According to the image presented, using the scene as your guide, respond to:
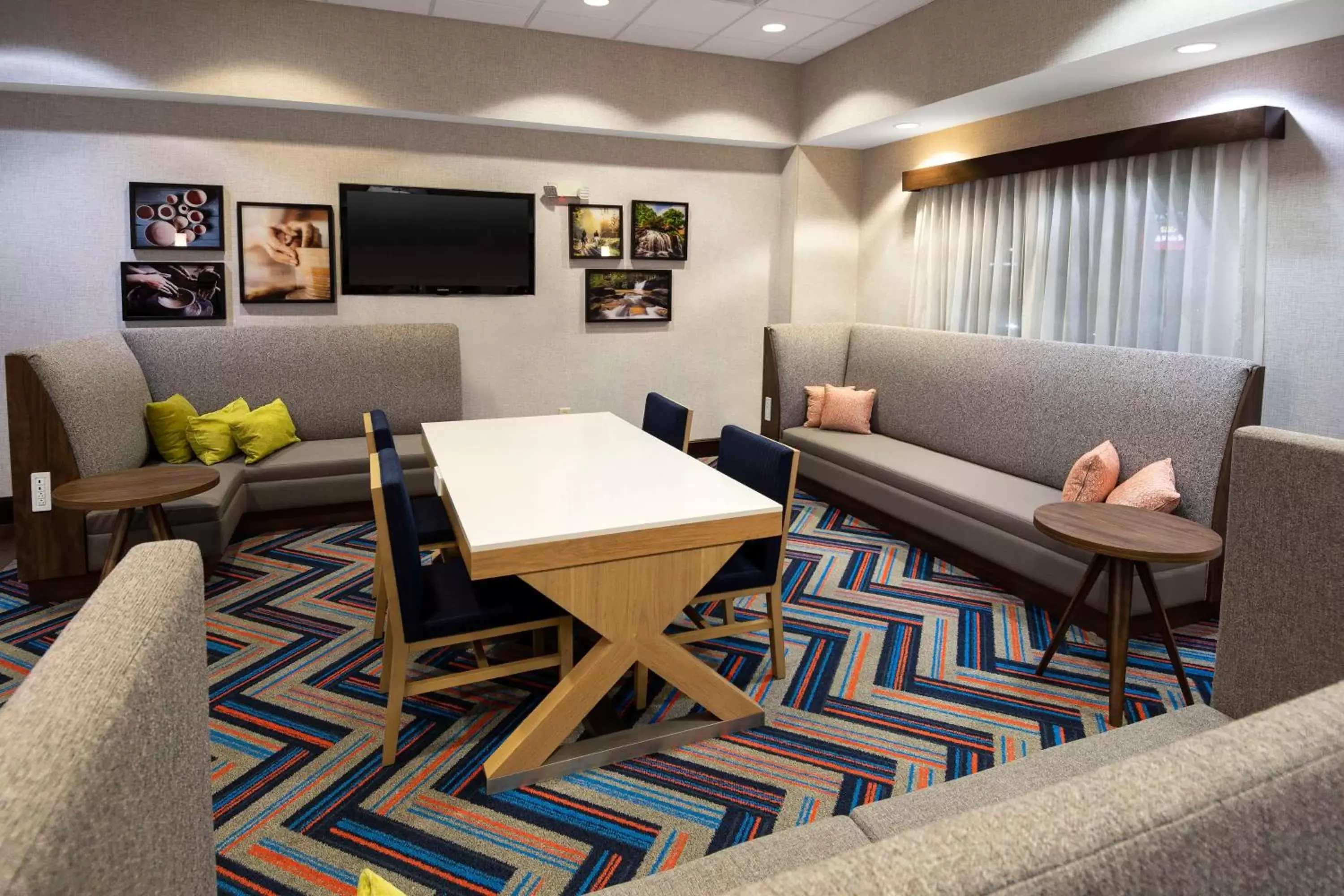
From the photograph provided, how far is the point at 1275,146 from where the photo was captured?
3410 mm

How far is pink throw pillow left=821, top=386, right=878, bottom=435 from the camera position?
16.9ft

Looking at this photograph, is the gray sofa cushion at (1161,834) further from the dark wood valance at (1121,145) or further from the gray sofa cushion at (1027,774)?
the dark wood valance at (1121,145)

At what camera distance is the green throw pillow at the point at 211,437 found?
4.20 meters

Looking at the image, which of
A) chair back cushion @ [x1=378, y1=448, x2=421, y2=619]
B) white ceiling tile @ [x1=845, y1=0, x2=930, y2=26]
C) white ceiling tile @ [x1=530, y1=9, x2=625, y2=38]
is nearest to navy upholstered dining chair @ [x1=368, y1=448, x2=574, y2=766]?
chair back cushion @ [x1=378, y1=448, x2=421, y2=619]

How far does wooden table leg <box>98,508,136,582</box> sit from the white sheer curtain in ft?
14.7

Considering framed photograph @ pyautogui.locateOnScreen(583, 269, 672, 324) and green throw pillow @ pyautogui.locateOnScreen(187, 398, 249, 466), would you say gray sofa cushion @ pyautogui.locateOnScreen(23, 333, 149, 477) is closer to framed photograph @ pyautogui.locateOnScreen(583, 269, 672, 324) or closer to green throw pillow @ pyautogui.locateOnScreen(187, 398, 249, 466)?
green throw pillow @ pyautogui.locateOnScreen(187, 398, 249, 466)

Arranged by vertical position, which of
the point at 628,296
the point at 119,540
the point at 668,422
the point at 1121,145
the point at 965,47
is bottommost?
the point at 119,540

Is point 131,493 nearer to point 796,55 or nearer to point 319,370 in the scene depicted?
point 319,370

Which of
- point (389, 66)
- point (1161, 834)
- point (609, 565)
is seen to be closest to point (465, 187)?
point (389, 66)

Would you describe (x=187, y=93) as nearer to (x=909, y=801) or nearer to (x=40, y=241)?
(x=40, y=241)

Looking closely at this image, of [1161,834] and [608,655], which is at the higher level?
[1161,834]

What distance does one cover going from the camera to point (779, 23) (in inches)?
192

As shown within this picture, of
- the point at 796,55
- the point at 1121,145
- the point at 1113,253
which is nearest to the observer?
the point at 1121,145

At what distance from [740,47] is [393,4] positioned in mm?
2171
